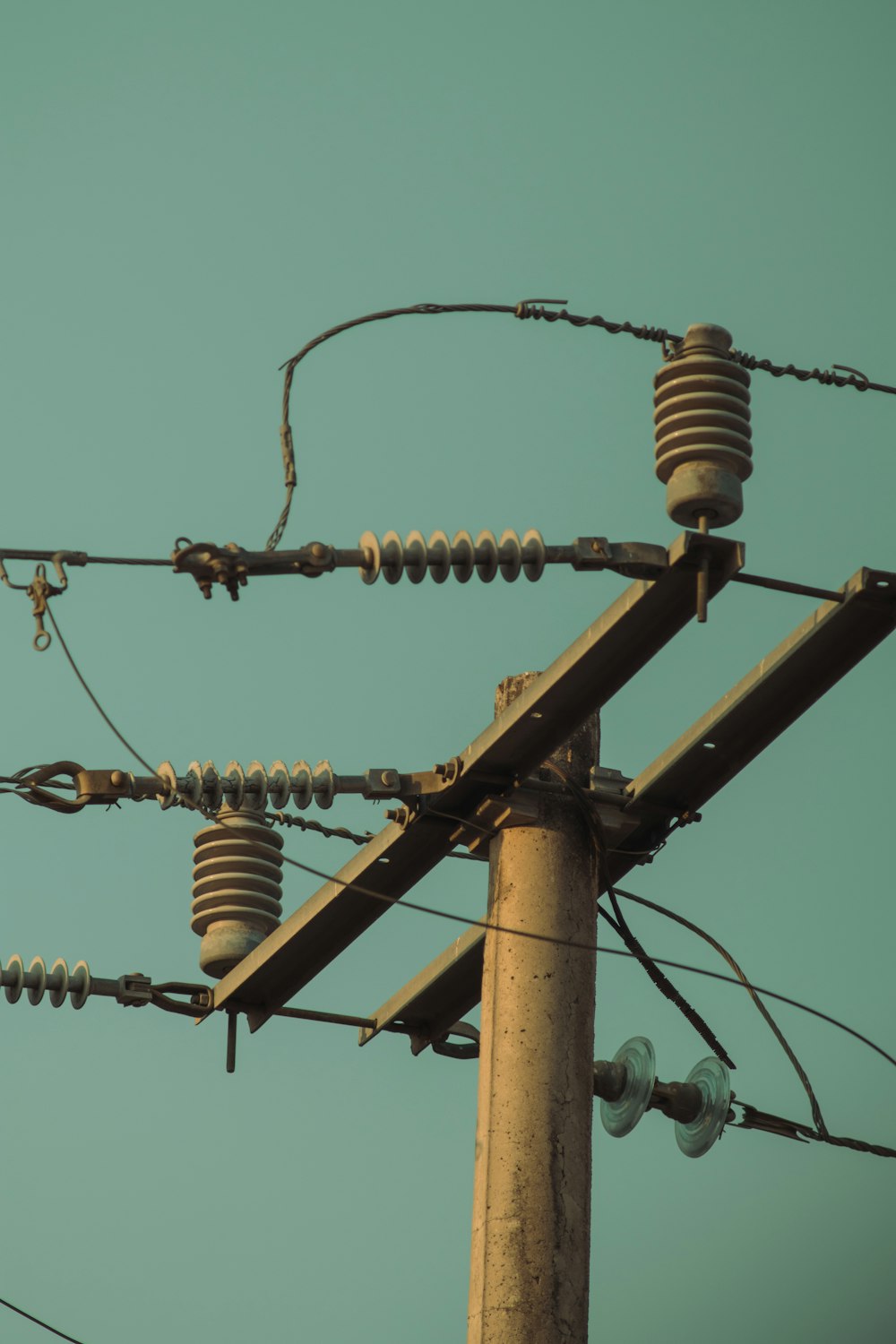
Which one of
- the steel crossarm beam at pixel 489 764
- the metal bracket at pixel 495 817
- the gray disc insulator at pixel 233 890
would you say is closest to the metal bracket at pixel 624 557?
the steel crossarm beam at pixel 489 764

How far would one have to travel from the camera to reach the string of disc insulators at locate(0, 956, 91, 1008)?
32.2 feet

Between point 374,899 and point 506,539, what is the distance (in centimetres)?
184

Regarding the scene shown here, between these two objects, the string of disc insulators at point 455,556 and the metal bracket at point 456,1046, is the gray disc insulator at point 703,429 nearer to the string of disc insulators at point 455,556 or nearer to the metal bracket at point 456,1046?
the string of disc insulators at point 455,556

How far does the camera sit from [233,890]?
1050 cm

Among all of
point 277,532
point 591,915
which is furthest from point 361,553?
point 591,915

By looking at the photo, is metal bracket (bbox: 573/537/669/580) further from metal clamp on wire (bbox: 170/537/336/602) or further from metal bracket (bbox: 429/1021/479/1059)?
metal bracket (bbox: 429/1021/479/1059)

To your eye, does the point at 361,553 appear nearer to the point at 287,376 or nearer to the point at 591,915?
the point at 287,376

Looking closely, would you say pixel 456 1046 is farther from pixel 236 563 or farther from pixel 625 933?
pixel 236 563

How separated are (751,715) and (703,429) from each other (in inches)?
40.8

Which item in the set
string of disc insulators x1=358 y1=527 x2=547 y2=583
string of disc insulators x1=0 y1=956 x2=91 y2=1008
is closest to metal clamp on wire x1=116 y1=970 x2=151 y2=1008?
string of disc insulators x1=0 y1=956 x2=91 y2=1008

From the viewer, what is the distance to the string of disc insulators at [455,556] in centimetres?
808

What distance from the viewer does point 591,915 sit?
8.99m

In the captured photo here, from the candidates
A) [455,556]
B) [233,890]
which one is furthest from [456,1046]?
[455,556]

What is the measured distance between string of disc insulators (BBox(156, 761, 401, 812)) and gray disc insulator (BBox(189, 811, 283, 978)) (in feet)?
2.61
